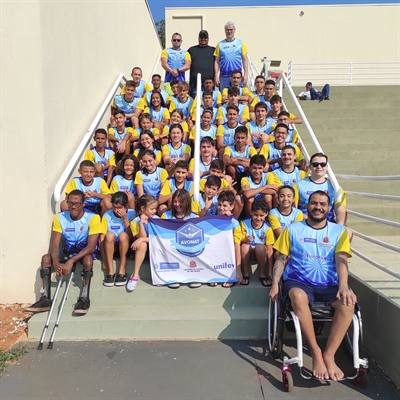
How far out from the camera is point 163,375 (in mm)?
2896

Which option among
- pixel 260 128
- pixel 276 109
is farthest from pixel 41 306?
pixel 276 109

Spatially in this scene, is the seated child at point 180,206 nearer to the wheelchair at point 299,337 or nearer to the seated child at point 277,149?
the wheelchair at point 299,337

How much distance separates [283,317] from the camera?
2953 mm

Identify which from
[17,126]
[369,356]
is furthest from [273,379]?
[17,126]

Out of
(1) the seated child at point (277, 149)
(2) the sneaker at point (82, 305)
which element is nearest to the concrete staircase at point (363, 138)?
(1) the seated child at point (277, 149)

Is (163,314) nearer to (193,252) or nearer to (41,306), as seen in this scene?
(193,252)

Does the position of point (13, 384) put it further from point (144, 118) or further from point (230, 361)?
point (144, 118)

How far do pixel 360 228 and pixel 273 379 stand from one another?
3.86 meters

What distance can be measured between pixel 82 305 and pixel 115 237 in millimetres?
821

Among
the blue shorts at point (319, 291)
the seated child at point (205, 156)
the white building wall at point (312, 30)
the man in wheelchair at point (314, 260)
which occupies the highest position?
the white building wall at point (312, 30)

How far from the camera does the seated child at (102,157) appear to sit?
16.8 ft

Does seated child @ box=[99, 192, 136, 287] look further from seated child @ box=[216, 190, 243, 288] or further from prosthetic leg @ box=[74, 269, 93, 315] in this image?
seated child @ box=[216, 190, 243, 288]

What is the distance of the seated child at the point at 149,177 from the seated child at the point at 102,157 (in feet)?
2.12

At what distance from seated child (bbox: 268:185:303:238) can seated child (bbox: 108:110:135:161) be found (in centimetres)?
279
